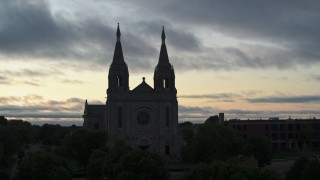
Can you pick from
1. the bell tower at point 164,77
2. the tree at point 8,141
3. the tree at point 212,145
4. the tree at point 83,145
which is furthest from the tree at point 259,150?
the tree at point 8,141

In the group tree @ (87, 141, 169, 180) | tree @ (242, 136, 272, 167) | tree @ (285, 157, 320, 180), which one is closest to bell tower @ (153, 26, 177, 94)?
tree @ (242, 136, 272, 167)

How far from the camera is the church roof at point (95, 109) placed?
10969 cm

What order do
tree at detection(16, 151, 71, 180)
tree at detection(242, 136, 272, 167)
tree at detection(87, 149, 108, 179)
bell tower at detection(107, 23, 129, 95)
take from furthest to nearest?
Result: bell tower at detection(107, 23, 129, 95), tree at detection(242, 136, 272, 167), tree at detection(87, 149, 108, 179), tree at detection(16, 151, 71, 180)

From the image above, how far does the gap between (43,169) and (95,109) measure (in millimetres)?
61871

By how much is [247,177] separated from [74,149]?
141ft

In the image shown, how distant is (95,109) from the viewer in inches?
4390

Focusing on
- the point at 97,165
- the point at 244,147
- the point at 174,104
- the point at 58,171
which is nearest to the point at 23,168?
the point at 58,171

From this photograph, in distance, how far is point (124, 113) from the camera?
93.4m

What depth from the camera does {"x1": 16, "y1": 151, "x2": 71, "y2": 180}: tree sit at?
161 feet

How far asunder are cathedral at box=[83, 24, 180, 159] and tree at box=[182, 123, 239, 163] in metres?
17.5

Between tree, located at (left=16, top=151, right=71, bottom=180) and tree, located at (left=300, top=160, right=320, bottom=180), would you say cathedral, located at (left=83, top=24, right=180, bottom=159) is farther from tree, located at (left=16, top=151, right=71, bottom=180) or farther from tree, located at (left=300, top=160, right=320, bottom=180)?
tree, located at (left=300, top=160, right=320, bottom=180)

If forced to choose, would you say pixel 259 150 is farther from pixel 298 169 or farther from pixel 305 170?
pixel 305 170

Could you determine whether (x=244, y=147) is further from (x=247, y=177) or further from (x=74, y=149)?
(x=247, y=177)

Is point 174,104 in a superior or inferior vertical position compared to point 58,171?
superior
